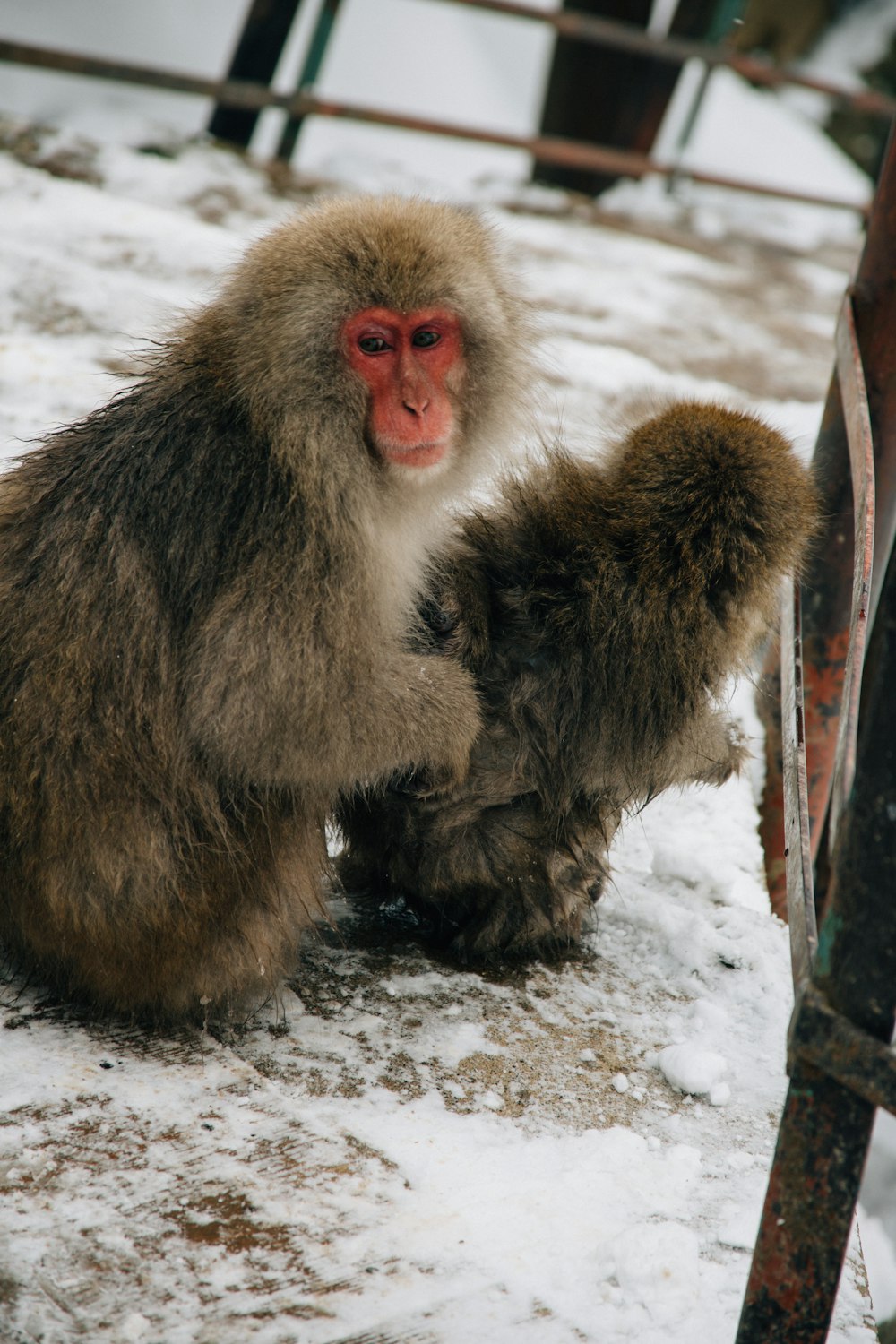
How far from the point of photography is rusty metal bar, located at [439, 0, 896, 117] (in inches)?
262

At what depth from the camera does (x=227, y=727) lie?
2.31 metres

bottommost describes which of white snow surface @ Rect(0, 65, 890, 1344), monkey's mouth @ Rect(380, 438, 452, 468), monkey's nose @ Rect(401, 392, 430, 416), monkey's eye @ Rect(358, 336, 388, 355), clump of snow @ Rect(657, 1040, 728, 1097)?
white snow surface @ Rect(0, 65, 890, 1344)

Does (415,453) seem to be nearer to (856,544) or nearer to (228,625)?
(228,625)


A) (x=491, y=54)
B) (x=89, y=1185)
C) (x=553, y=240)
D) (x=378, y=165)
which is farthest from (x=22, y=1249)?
(x=491, y=54)

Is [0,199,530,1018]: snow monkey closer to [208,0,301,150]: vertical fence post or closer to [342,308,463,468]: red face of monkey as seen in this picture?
[342,308,463,468]: red face of monkey

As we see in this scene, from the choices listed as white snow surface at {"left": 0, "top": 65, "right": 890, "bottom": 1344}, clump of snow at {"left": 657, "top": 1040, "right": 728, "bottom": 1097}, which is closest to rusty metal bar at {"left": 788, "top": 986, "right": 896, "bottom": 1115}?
white snow surface at {"left": 0, "top": 65, "right": 890, "bottom": 1344}

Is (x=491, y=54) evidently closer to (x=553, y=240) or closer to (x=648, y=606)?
(x=553, y=240)

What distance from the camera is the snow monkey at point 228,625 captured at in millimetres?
2324

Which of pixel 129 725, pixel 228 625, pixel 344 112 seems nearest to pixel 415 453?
pixel 228 625

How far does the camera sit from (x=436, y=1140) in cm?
236

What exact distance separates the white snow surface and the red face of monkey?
0.59 metres

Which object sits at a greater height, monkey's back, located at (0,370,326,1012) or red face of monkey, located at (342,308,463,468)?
red face of monkey, located at (342,308,463,468)

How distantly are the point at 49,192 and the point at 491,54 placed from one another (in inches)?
296

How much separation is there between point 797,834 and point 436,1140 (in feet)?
2.71
